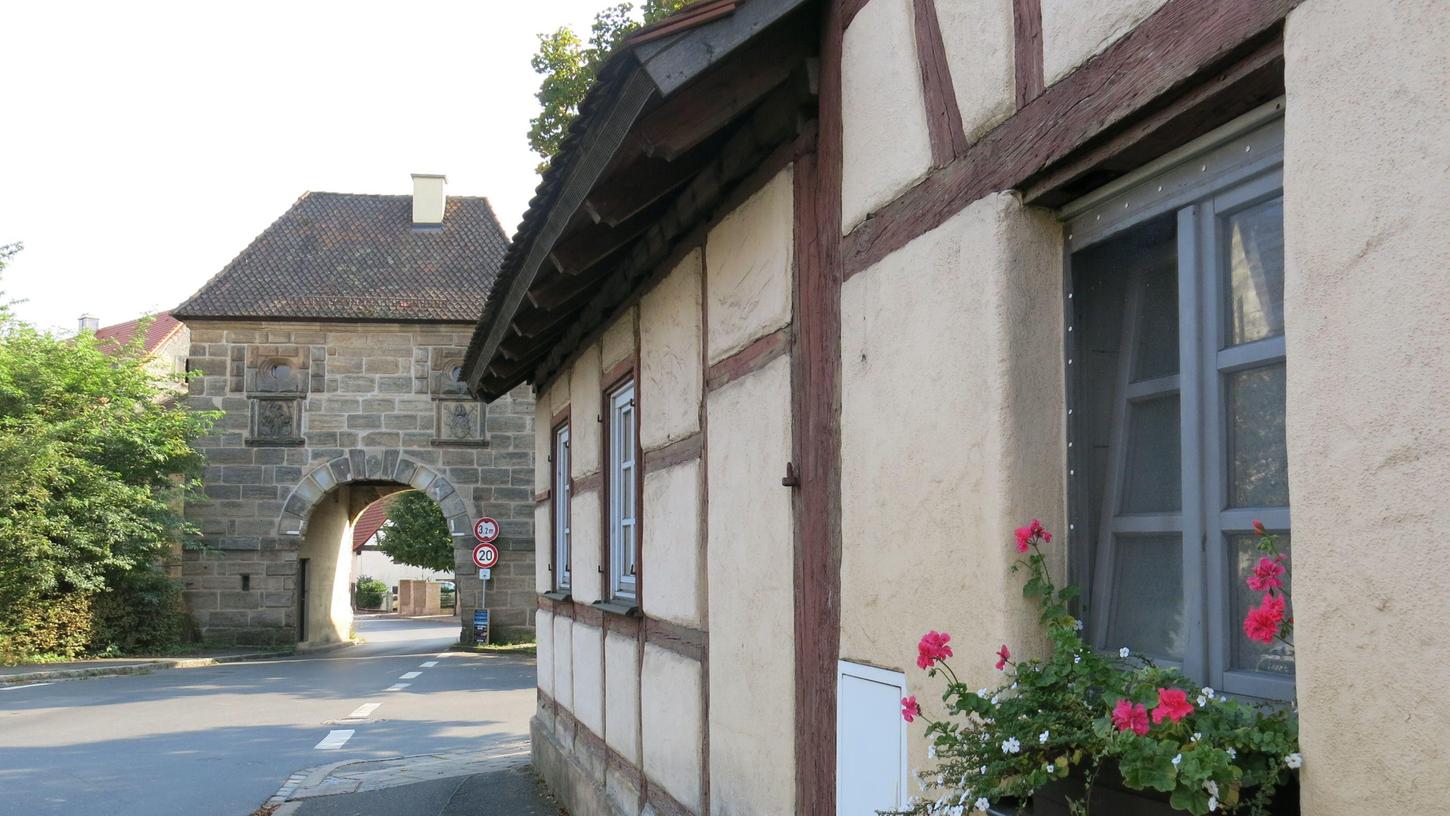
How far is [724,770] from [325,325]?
82.1ft

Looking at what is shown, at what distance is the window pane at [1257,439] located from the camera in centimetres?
248

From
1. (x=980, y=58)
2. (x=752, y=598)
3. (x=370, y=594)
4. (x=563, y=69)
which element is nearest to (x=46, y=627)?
(x=563, y=69)

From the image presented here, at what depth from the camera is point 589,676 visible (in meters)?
8.60

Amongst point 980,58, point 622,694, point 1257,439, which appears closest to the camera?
point 1257,439

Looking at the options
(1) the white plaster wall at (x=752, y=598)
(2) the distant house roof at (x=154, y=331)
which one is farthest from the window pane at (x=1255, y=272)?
(2) the distant house roof at (x=154, y=331)

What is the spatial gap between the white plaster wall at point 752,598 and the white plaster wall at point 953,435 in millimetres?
625

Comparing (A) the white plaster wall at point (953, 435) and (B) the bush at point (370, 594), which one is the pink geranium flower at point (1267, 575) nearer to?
(A) the white plaster wall at point (953, 435)

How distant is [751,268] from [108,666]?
21543mm

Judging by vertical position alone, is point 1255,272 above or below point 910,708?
above

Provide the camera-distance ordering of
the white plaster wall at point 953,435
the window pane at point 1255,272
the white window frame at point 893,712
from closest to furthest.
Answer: the window pane at point 1255,272 → the white plaster wall at point 953,435 → the white window frame at point 893,712

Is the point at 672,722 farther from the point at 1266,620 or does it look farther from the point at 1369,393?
the point at 1369,393

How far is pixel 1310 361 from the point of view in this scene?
6.97ft

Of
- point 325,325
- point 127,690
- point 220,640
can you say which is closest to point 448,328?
point 325,325

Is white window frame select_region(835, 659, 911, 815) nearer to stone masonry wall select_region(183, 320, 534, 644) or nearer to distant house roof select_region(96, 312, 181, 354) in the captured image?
stone masonry wall select_region(183, 320, 534, 644)
